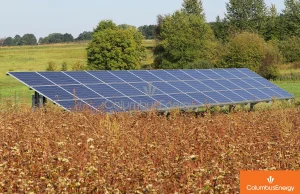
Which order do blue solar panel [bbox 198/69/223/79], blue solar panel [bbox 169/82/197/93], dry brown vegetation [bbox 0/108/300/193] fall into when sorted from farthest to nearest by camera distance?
1. blue solar panel [bbox 198/69/223/79]
2. blue solar panel [bbox 169/82/197/93]
3. dry brown vegetation [bbox 0/108/300/193]

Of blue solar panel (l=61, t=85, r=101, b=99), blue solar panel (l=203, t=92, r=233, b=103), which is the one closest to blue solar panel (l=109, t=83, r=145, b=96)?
blue solar panel (l=61, t=85, r=101, b=99)

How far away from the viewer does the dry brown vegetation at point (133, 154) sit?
7137 mm

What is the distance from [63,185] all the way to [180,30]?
83.4 meters

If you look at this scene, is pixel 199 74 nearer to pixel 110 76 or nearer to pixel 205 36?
pixel 110 76

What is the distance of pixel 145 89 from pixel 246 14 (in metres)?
91.1

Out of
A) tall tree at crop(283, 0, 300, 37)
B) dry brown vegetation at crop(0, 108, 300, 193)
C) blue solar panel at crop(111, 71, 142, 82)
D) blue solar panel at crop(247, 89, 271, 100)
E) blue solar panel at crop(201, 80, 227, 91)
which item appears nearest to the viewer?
dry brown vegetation at crop(0, 108, 300, 193)

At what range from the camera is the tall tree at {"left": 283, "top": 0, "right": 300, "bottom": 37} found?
105 metres

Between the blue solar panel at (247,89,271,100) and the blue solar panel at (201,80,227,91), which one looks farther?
the blue solar panel at (247,89,271,100)

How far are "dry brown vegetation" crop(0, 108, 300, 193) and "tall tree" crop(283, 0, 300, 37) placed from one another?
9487cm

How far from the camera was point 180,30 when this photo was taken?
3501 inches

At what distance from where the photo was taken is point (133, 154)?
915cm

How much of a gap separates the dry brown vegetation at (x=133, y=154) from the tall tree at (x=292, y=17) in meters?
94.9

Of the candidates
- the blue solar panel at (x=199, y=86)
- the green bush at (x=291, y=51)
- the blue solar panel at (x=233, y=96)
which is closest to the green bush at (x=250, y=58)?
the green bush at (x=291, y=51)

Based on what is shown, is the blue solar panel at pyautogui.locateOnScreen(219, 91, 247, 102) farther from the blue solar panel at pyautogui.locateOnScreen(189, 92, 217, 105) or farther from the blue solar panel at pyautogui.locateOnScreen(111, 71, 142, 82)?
the blue solar panel at pyautogui.locateOnScreen(111, 71, 142, 82)
